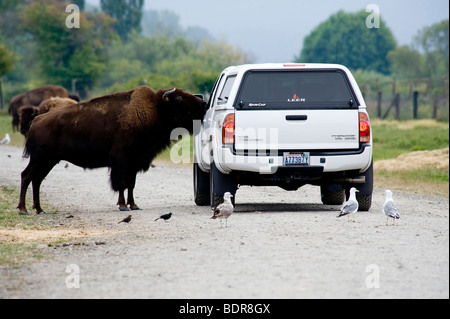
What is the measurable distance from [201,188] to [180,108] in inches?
55.1

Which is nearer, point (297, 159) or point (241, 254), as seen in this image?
point (241, 254)

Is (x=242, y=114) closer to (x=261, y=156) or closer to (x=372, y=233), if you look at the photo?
(x=261, y=156)

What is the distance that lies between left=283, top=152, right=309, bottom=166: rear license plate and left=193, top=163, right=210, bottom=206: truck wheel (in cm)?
262

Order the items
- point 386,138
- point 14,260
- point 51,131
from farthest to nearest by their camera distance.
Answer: point 386,138 → point 51,131 → point 14,260

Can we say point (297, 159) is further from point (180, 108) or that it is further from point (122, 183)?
point (122, 183)

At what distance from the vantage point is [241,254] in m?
9.03

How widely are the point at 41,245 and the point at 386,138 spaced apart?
2360cm

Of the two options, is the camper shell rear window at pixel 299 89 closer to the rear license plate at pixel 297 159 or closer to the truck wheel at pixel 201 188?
the rear license plate at pixel 297 159

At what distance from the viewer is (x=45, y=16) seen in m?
77.9

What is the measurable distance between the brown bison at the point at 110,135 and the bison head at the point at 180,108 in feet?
0.06

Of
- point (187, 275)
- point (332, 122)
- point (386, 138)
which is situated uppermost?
point (332, 122)

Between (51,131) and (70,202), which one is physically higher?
(51,131)

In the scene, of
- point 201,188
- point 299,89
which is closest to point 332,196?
point 201,188
